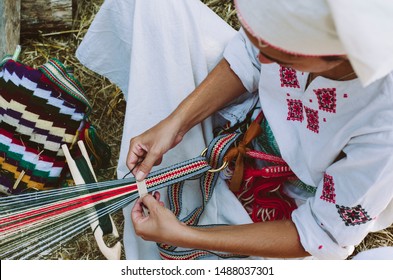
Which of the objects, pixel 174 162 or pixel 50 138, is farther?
pixel 50 138

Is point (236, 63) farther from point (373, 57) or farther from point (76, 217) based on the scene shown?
point (373, 57)

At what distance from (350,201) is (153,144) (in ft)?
1.97

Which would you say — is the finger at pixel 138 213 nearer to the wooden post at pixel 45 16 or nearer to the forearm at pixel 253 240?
the forearm at pixel 253 240

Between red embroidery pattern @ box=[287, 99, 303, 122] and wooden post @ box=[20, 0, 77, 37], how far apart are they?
4.04ft

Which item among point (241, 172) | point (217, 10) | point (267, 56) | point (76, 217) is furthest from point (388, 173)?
point (217, 10)

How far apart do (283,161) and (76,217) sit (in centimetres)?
61

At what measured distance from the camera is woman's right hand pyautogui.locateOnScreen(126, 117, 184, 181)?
1711 millimetres

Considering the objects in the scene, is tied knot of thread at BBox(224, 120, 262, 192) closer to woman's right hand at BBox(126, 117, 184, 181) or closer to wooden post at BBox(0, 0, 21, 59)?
woman's right hand at BBox(126, 117, 184, 181)

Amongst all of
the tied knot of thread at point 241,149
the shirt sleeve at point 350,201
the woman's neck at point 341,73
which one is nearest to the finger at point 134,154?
A: the tied knot of thread at point 241,149

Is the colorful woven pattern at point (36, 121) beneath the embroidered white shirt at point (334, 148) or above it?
beneath

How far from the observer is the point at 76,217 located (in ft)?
5.74

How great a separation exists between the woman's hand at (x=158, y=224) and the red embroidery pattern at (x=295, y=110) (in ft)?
1.32

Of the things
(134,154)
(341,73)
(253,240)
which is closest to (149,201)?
(134,154)

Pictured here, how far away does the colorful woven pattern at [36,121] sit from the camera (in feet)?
6.44
